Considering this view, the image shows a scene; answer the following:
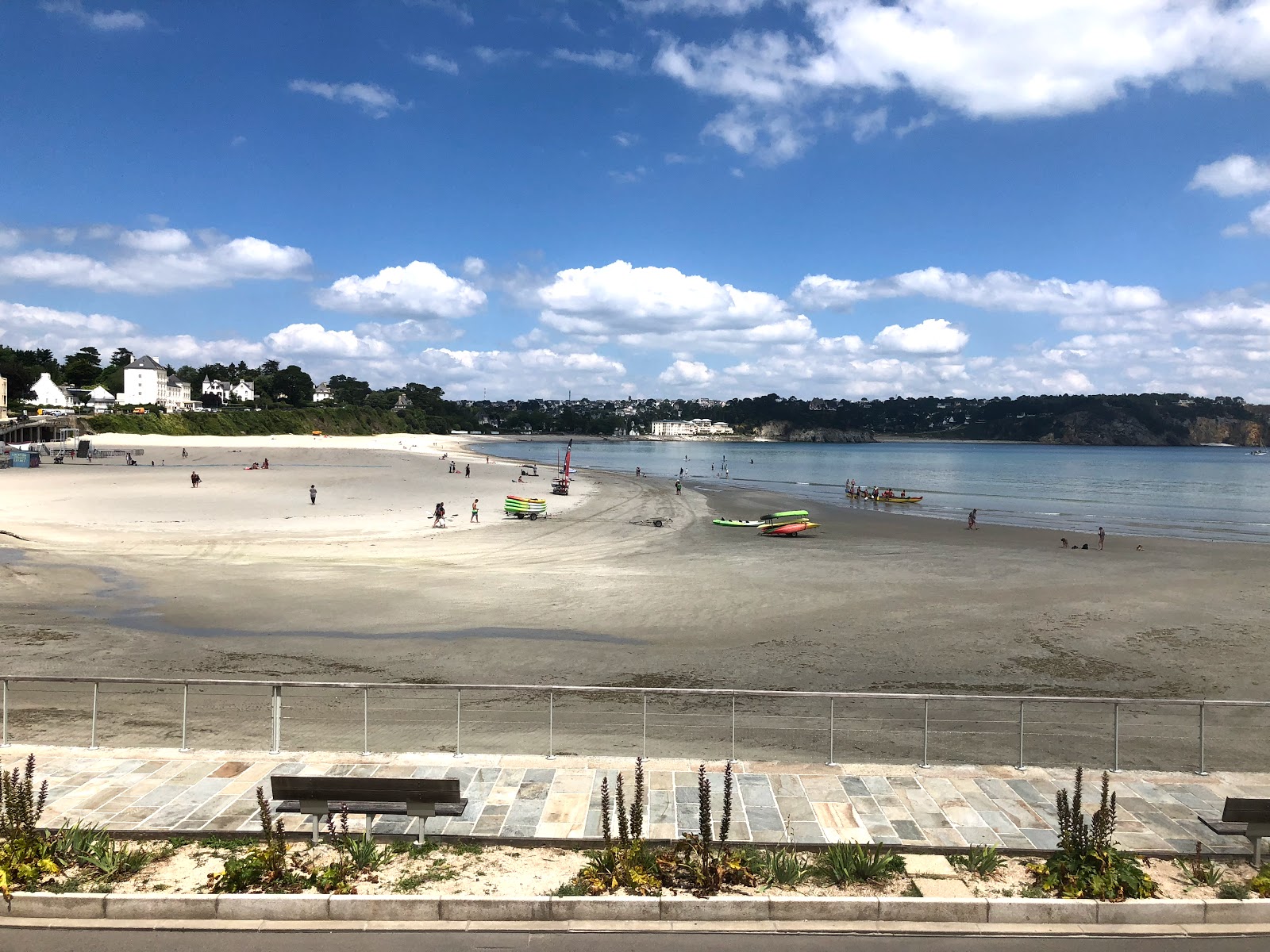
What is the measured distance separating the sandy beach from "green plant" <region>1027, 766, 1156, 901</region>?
7997 millimetres

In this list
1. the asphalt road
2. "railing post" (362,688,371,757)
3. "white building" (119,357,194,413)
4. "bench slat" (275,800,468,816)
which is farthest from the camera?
"white building" (119,357,194,413)

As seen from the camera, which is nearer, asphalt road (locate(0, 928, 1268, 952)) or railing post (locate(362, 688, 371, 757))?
asphalt road (locate(0, 928, 1268, 952))

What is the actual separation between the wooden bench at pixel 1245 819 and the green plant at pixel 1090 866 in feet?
2.43

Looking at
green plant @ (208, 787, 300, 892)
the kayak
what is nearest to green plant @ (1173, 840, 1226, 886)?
green plant @ (208, 787, 300, 892)

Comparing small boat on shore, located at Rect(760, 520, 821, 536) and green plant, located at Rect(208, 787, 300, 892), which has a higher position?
green plant, located at Rect(208, 787, 300, 892)

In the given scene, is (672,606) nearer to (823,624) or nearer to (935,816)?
(823,624)

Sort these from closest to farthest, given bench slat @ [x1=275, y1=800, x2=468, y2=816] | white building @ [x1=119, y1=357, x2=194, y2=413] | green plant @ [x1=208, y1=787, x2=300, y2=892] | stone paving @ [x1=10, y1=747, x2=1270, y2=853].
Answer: green plant @ [x1=208, y1=787, x2=300, y2=892], bench slat @ [x1=275, y1=800, x2=468, y2=816], stone paving @ [x1=10, y1=747, x2=1270, y2=853], white building @ [x1=119, y1=357, x2=194, y2=413]

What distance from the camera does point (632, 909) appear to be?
5715 mm

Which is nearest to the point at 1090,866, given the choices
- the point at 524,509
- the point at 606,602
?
the point at 606,602

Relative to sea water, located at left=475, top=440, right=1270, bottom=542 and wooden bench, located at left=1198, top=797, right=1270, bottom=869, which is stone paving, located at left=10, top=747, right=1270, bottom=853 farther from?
sea water, located at left=475, top=440, right=1270, bottom=542

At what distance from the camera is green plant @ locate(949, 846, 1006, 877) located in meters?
6.36

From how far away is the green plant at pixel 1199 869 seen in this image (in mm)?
6227

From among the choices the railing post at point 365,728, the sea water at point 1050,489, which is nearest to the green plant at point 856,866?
the railing post at point 365,728

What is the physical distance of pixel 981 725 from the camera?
11695 millimetres
